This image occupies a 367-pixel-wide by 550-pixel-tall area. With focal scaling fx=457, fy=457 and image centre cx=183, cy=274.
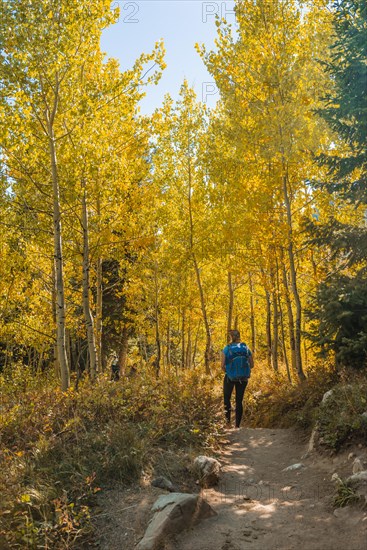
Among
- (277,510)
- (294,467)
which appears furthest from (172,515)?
(294,467)

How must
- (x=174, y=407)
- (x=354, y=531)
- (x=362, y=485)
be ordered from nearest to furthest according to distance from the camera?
(x=354, y=531) < (x=362, y=485) < (x=174, y=407)

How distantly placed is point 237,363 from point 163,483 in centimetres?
388

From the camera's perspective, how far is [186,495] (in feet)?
15.5

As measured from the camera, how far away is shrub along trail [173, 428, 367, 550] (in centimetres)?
414

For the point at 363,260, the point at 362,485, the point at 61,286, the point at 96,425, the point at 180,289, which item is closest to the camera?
the point at 362,485

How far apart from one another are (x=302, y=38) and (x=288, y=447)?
9.29m

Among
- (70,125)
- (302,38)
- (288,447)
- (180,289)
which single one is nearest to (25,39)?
(70,125)

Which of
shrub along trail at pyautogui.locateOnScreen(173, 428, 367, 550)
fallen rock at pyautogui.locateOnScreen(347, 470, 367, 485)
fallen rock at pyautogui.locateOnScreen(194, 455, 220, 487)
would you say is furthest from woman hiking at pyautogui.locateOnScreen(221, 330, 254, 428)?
fallen rock at pyautogui.locateOnScreen(347, 470, 367, 485)

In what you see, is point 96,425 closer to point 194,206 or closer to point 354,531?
point 354,531

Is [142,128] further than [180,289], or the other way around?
[180,289]

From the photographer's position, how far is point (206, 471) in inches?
226

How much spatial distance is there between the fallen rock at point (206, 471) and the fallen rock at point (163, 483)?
18.2 inches

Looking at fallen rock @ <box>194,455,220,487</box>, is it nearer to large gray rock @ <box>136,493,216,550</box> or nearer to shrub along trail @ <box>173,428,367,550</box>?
shrub along trail @ <box>173,428,367,550</box>

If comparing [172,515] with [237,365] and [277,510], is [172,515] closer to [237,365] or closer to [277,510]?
[277,510]
